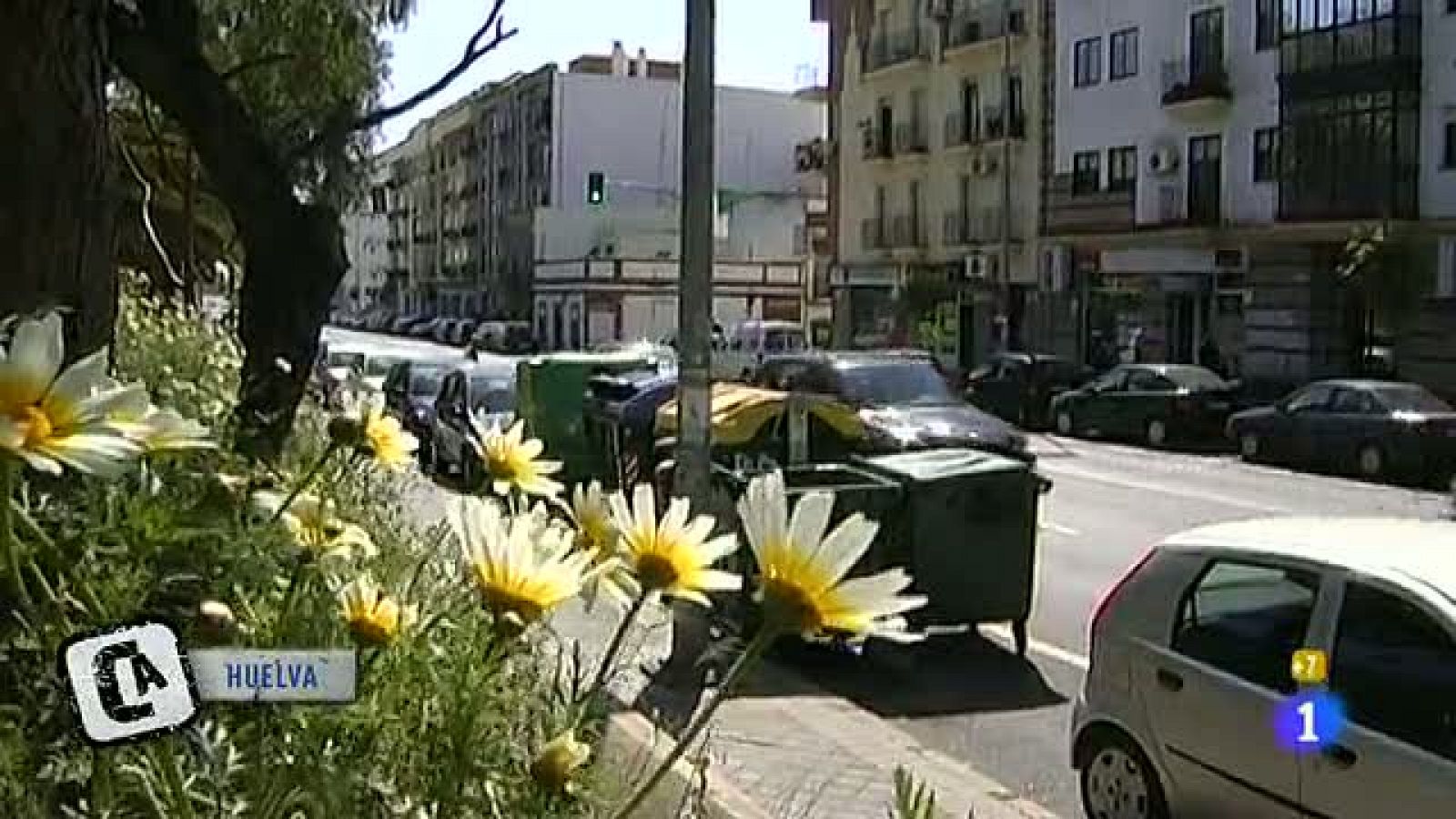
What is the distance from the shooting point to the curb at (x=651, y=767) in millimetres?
2354

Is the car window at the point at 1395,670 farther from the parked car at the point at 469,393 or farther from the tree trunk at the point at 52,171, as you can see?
the parked car at the point at 469,393

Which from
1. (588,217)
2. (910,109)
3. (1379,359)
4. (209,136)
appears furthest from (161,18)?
(588,217)

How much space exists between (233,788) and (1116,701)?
5556mm

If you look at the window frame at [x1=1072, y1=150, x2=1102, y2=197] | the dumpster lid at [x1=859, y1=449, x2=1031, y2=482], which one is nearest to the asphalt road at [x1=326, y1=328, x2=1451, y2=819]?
the dumpster lid at [x1=859, y1=449, x2=1031, y2=482]

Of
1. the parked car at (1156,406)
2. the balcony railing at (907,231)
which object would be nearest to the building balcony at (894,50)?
the balcony railing at (907,231)

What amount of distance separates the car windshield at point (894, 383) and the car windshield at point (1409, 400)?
805 centimetres

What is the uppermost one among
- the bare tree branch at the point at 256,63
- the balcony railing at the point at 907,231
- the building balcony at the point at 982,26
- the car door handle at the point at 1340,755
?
the building balcony at the point at 982,26

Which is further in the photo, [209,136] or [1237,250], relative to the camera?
[1237,250]

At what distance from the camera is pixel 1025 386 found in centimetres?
3812

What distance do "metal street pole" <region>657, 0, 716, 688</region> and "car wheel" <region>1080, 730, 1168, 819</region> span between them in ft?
8.98

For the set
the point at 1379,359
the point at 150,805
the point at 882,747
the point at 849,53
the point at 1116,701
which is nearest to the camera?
the point at 150,805

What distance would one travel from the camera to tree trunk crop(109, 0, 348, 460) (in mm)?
5770

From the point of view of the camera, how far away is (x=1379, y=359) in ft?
113

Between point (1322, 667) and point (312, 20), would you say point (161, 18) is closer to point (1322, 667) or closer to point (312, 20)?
point (312, 20)
